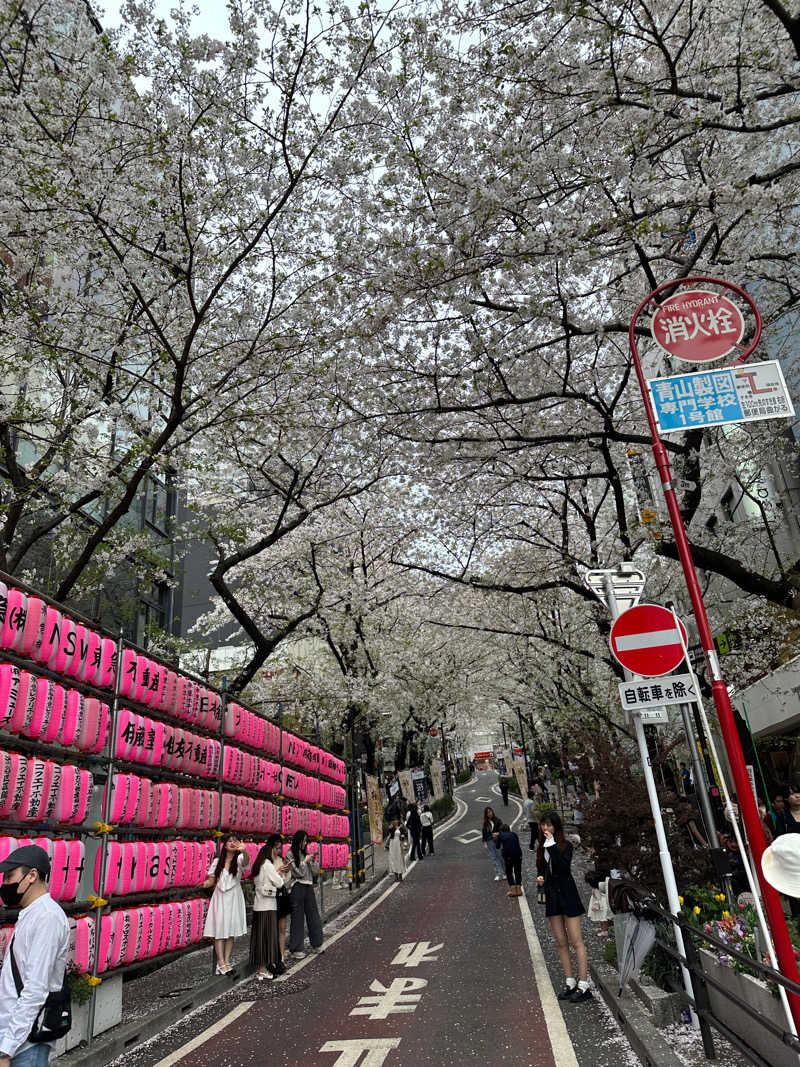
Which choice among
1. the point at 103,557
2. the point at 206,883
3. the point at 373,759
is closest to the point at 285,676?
the point at 373,759

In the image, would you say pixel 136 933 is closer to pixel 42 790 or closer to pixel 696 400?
pixel 42 790

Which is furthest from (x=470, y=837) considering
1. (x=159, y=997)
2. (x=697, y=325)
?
(x=697, y=325)

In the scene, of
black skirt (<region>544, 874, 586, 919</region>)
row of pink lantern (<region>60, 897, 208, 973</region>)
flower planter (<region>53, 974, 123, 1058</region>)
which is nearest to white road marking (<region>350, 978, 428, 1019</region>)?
black skirt (<region>544, 874, 586, 919</region>)

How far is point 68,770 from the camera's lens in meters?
6.53

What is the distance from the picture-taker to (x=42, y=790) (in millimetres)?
6125

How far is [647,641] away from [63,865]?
18.4ft

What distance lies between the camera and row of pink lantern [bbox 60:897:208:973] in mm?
6520

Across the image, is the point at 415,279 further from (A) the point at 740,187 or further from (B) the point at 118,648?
(B) the point at 118,648

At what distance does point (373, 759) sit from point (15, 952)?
2142 cm

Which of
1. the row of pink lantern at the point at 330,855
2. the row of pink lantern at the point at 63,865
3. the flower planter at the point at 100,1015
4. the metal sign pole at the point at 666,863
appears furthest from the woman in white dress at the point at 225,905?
the metal sign pole at the point at 666,863

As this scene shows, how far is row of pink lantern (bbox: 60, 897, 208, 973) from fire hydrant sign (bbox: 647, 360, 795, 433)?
6324 mm

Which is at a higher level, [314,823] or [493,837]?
[314,823]

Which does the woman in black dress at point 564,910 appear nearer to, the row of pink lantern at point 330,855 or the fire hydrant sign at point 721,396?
the fire hydrant sign at point 721,396

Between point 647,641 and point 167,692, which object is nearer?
point 647,641
